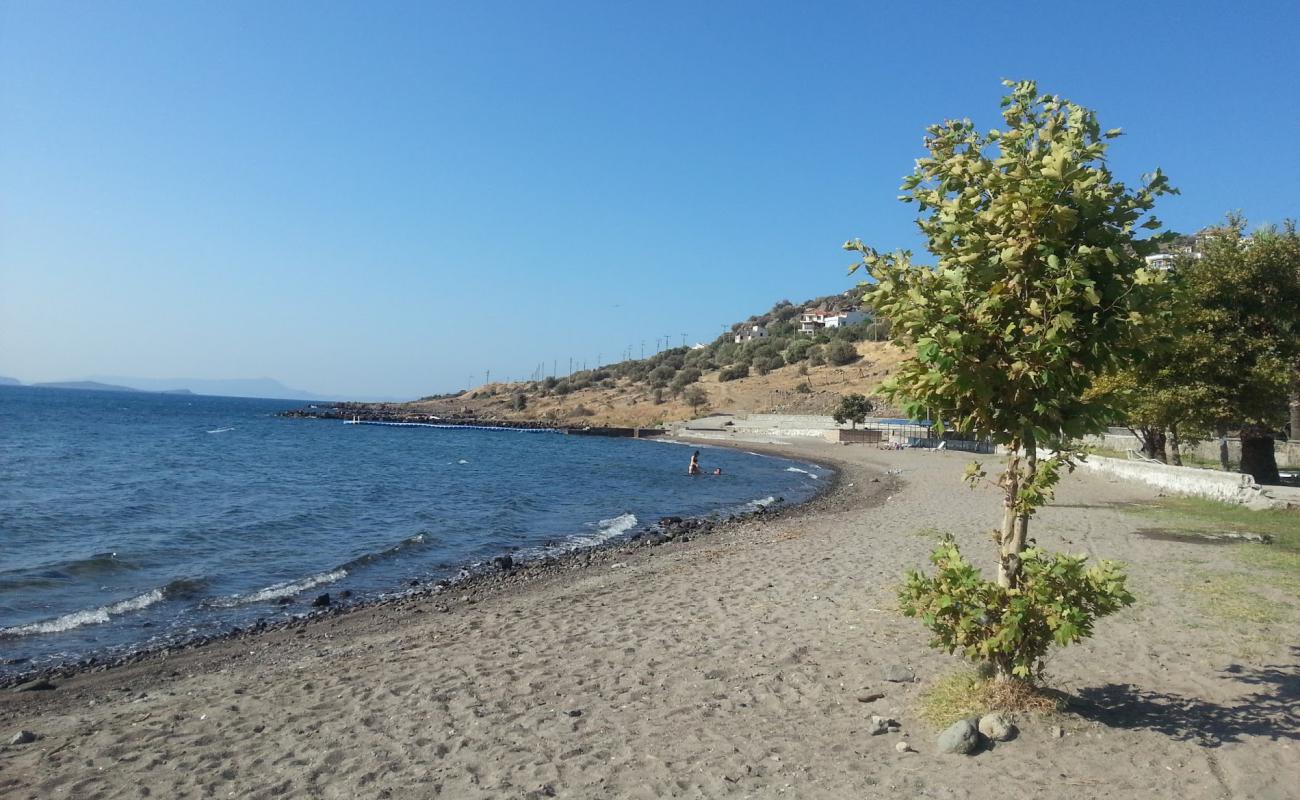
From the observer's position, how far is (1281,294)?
18750 millimetres

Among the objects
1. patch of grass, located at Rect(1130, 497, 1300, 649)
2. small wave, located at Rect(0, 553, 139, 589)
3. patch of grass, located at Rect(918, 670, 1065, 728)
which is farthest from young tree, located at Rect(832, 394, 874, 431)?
patch of grass, located at Rect(918, 670, 1065, 728)

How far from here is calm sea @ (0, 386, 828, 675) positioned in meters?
13.8

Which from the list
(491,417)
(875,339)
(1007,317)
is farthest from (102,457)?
(875,339)

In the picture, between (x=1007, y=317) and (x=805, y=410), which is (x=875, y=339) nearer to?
(x=805, y=410)

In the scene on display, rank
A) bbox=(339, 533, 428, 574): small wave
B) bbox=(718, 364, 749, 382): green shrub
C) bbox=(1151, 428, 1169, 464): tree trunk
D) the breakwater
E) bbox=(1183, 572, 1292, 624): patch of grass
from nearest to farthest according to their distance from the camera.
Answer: bbox=(1183, 572, 1292, 624): patch of grass
bbox=(339, 533, 428, 574): small wave
bbox=(1151, 428, 1169, 464): tree trunk
the breakwater
bbox=(718, 364, 749, 382): green shrub

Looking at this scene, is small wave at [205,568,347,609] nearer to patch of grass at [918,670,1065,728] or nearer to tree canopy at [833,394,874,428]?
patch of grass at [918,670,1065,728]

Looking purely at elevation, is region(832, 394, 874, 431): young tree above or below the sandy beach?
above

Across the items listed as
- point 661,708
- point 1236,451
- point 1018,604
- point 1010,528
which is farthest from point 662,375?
point 1018,604

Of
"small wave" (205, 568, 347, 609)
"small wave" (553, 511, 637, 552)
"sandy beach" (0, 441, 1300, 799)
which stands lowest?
"small wave" (205, 568, 347, 609)

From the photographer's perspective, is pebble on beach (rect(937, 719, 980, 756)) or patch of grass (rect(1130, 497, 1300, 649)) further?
patch of grass (rect(1130, 497, 1300, 649))

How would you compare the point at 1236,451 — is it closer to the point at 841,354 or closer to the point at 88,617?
the point at 88,617

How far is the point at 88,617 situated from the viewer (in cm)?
1300

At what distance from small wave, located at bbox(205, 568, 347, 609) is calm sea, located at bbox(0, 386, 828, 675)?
0.05 metres

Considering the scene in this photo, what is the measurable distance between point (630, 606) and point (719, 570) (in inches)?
125
